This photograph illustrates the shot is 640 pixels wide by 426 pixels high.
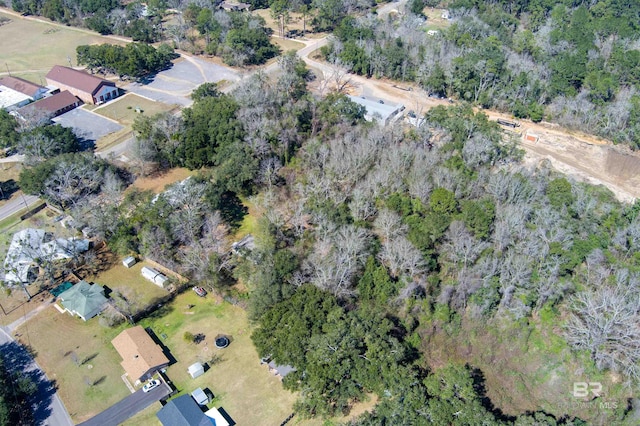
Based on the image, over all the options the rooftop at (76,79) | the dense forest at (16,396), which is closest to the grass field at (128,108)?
the rooftop at (76,79)

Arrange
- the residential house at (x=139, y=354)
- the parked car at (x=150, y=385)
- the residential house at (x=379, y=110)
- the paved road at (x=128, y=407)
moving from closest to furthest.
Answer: the paved road at (x=128, y=407) < the parked car at (x=150, y=385) < the residential house at (x=139, y=354) < the residential house at (x=379, y=110)

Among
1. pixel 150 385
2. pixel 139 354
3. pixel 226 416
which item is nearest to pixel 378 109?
pixel 139 354

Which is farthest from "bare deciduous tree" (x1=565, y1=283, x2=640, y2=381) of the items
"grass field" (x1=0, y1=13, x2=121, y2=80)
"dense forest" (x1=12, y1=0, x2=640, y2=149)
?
"grass field" (x1=0, y1=13, x2=121, y2=80)

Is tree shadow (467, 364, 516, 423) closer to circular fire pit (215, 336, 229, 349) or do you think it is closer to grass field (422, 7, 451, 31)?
circular fire pit (215, 336, 229, 349)

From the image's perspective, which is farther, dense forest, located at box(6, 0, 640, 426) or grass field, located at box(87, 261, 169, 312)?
grass field, located at box(87, 261, 169, 312)

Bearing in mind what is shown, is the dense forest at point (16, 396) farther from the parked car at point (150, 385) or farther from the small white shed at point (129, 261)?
the small white shed at point (129, 261)

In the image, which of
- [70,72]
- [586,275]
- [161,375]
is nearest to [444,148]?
[586,275]
